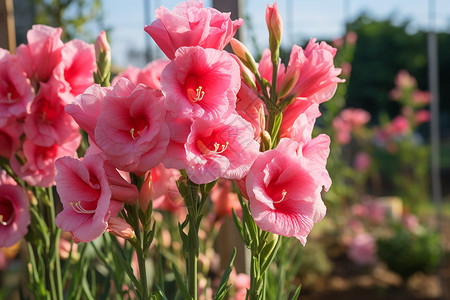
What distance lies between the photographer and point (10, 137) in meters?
0.76

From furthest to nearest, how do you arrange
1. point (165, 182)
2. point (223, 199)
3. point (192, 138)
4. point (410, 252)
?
point (410, 252) < point (223, 199) < point (165, 182) < point (192, 138)

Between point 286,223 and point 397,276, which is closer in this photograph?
point 286,223

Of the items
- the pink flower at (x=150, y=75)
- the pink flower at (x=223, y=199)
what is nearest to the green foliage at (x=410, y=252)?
the pink flower at (x=223, y=199)

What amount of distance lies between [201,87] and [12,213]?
410 millimetres

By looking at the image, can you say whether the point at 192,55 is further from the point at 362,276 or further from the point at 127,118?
the point at 362,276

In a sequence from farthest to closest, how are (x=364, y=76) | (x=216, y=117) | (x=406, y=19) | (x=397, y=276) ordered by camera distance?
(x=406, y=19) < (x=364, y=76) < (x=397, y=276) < (x=216, y=117)

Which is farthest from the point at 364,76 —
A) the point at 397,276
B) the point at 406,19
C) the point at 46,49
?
the point at 46,49

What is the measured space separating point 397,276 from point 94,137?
2854 mm

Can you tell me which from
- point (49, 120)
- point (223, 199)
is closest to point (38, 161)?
point (49, 120)

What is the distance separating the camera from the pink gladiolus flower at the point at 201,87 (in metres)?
0.48

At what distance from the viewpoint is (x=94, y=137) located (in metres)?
0.51

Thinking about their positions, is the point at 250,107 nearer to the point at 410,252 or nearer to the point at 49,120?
the point at 49,120

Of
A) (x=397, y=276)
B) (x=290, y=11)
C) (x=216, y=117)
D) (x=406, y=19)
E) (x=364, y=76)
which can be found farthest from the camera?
(x=406, y=19)

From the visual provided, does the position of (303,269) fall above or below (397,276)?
above
